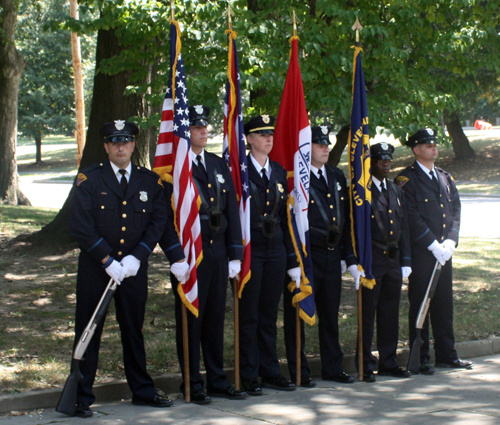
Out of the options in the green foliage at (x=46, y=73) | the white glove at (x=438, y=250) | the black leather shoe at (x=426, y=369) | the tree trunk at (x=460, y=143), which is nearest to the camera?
the black leather shoe at (x=426, y=369)

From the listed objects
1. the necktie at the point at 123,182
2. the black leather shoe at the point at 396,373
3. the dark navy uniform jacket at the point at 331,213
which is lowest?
the black leather shoe at the point at 396,373

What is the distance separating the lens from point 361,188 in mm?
5949

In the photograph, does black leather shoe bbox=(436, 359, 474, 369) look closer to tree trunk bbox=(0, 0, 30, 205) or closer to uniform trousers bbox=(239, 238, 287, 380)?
uniform trousers bbox=(239, 238, 287, 380)

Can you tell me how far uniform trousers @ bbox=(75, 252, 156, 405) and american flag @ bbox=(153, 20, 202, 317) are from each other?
36 cm

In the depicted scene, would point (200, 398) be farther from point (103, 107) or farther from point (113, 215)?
point (103, 107)

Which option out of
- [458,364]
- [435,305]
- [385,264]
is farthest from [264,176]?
[458,364]

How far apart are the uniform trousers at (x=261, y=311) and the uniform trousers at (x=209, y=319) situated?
229 millimetres

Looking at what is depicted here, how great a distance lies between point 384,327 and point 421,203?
1.24 metres

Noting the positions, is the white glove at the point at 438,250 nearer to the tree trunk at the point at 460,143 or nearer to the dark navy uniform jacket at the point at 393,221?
the dark navy uniform jacket at the point at 393,221

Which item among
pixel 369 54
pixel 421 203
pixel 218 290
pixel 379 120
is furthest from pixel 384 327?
pixel 369 54

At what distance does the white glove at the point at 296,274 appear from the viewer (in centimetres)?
570

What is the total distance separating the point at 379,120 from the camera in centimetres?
783

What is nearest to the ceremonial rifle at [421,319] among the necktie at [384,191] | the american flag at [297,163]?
the necktie at [384,191]

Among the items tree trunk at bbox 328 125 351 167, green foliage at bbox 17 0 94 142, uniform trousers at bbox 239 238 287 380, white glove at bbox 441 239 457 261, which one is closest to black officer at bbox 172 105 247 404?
uniform trousers at bbox 239 238 287 380
